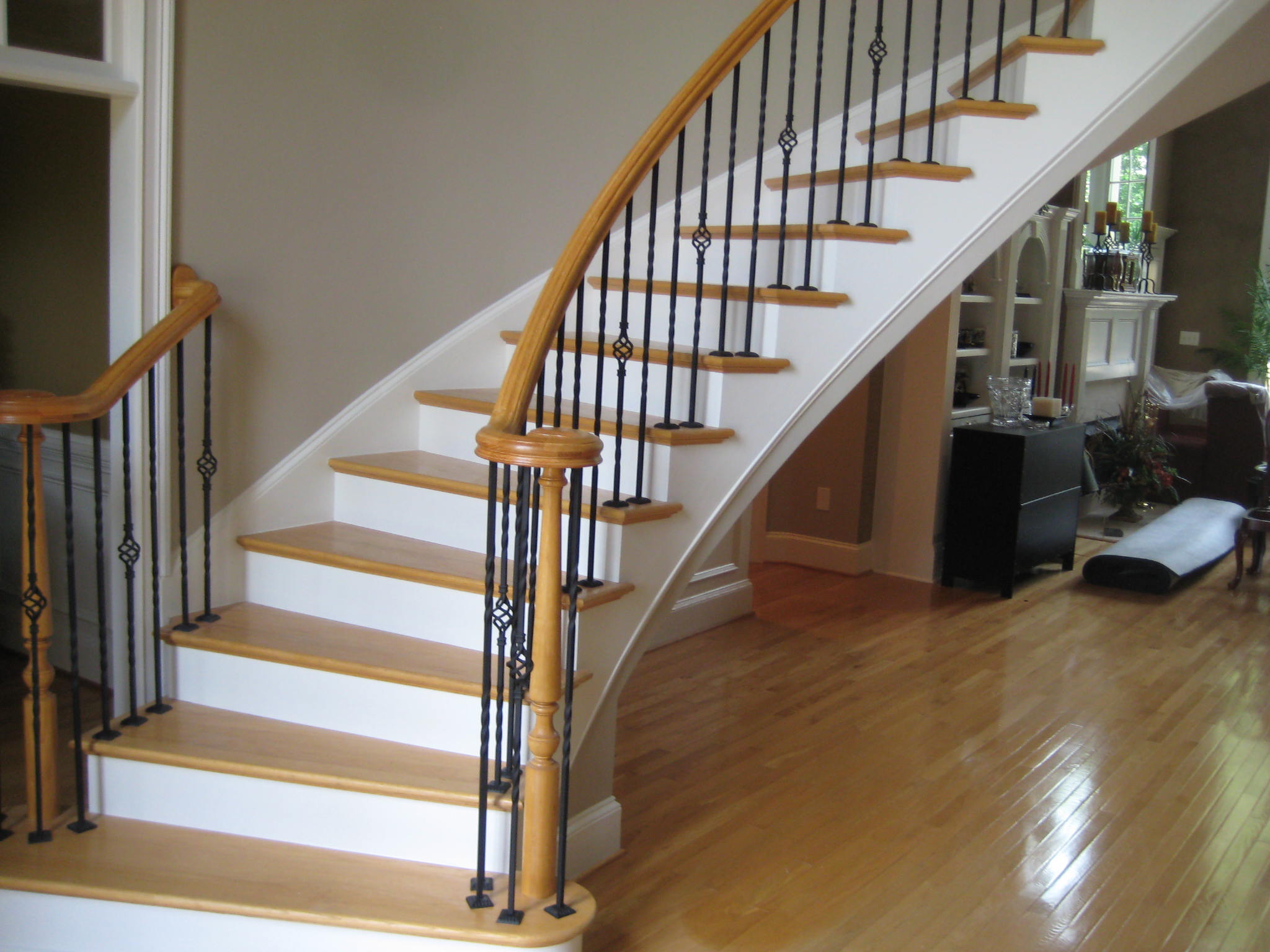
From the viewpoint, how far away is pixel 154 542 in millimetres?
2752

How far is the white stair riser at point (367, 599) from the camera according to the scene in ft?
9.21

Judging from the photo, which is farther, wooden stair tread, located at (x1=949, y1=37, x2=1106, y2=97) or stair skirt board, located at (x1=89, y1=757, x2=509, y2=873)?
wooden stair tread, located at (x1=949, y1=37, x2=1106, y2=97)

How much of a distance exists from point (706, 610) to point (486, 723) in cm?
281

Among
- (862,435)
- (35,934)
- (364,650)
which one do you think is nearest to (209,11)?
(364,650)

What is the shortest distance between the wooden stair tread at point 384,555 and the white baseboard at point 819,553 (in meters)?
3.49

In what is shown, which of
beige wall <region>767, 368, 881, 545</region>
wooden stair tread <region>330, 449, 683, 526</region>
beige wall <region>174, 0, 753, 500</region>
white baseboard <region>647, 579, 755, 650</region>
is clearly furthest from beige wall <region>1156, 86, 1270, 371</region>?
wooden stair tread <region>330, 449, 683, 526</region>

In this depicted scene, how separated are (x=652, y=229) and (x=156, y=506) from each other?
1.48 meters

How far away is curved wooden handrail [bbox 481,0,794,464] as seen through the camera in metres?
2.25

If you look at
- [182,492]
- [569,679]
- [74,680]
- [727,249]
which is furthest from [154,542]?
[727,249]

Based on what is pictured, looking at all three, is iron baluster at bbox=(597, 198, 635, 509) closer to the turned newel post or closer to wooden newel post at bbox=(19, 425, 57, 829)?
the turned newel post

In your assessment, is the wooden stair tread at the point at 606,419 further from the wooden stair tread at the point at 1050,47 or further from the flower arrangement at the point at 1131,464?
the flower arrangement at the point at 1131,464

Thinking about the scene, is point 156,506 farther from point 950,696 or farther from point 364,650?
point 950,696

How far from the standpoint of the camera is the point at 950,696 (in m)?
4.30

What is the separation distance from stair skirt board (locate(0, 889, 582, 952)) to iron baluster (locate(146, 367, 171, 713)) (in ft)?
1.90
